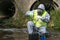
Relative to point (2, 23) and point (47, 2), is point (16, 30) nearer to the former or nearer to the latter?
point (2, 23)

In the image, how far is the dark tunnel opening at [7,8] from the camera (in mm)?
16953

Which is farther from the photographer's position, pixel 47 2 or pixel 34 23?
pixel 47 2

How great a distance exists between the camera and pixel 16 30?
552 inches

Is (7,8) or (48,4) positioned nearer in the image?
(48,4)

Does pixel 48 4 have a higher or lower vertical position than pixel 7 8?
lower

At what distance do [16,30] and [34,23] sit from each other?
5098mm

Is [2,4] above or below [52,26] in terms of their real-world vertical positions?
above

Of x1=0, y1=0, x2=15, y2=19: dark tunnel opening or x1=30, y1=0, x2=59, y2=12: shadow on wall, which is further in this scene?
x1=0, y1=0, x2=15, y2=19: dark tunnel opening

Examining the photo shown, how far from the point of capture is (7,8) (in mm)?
18375

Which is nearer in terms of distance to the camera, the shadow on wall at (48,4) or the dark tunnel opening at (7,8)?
the shadow on wall at (48,4)

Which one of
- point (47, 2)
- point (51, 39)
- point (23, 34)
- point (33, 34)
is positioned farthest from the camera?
point (47, 2)

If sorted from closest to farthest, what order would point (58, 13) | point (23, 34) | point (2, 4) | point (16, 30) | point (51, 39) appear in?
point (51, 39) < point (23, 34) < point (16, 30) < point (58, 13) < point (2, 4)

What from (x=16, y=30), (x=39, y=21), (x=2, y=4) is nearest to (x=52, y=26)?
Result: (x=16, y=30)

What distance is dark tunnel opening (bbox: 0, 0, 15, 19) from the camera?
17.0 m
